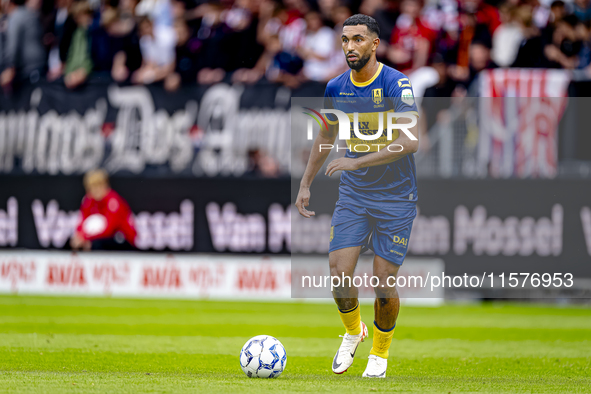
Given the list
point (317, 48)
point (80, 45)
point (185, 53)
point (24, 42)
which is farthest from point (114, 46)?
point (317, 48)

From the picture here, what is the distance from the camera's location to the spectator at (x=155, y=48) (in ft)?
52.6

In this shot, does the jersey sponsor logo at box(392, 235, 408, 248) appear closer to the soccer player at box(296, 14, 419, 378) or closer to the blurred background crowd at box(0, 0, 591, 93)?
the soccer player at box(296, 14, 419, 378)

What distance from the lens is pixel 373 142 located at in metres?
7.27

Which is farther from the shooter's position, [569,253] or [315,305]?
[315,305]

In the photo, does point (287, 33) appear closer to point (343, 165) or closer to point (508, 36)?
point (508, 36)

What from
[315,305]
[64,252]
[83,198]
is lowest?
[315,305]

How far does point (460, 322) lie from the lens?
42.4 ft

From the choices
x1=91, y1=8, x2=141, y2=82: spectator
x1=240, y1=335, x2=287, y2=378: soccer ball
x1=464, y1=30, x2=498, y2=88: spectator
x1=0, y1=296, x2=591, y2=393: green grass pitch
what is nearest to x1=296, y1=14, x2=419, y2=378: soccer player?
x1=0, y1=296, x2=591, y2=393: green grass pitch

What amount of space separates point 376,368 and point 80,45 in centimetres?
1136

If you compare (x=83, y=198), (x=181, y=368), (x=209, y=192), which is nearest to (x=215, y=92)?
(x=209, y=192)

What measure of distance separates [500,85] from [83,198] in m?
7.48

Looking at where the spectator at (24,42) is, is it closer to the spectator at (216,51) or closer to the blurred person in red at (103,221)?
the blurred person in red at (103,221)

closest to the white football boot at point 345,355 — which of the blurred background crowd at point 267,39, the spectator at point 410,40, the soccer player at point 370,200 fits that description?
the soccer player at point 370,200

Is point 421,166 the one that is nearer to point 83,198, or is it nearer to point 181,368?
point 83,198
